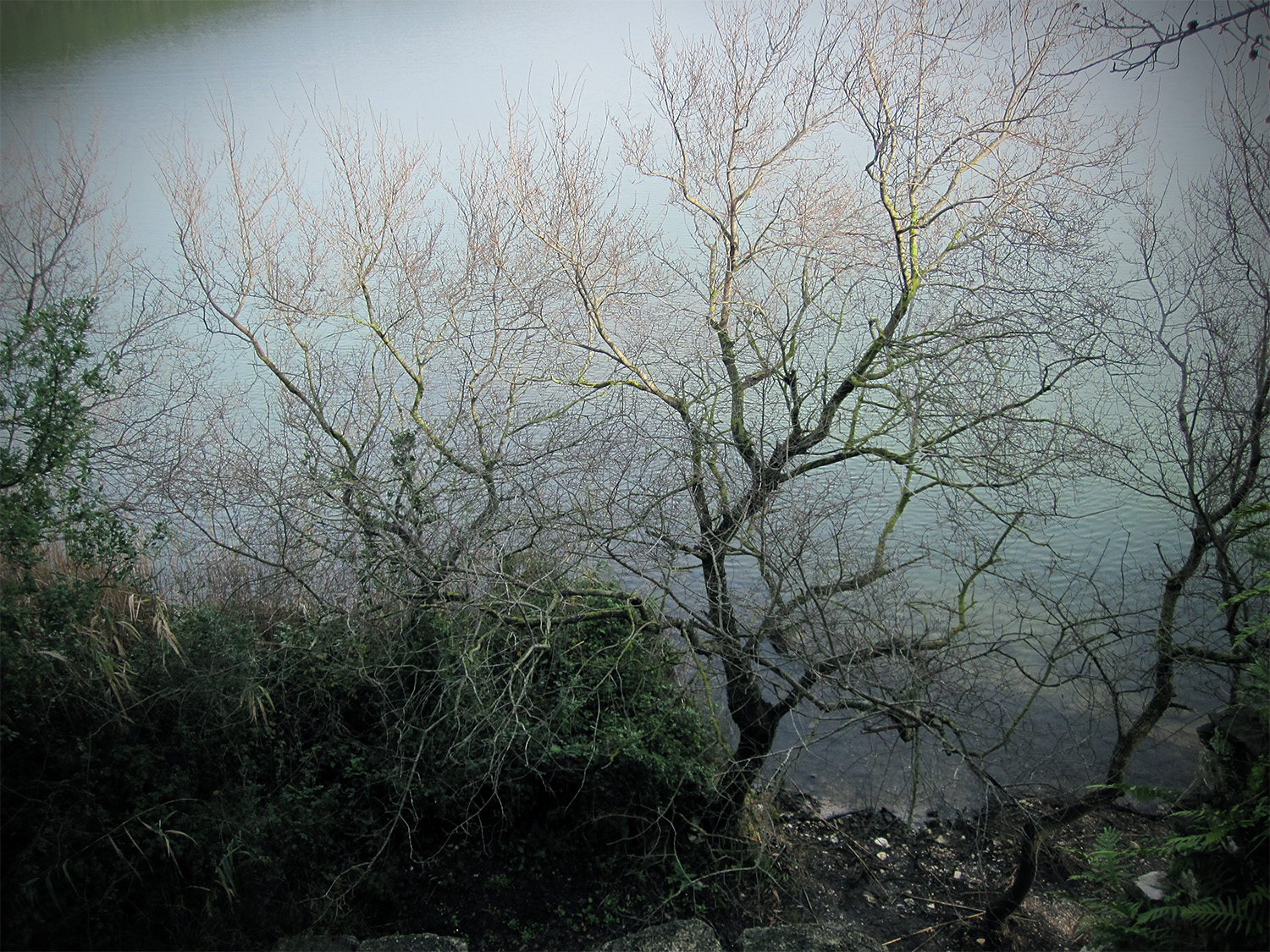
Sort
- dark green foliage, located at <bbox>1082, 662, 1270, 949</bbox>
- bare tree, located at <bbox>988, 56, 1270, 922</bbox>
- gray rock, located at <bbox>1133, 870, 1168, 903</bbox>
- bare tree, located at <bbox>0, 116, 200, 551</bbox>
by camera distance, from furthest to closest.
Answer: bare tree, located at <bbox>0, 116, 200, 551</bbox> → bare tree, located at <bbox>988, 56, 1270, 922</bbox> → gray rock, located at <bbox>1133, 870, 1168, 903</bbox> → dark green foliage, located at <bbox>1082, 662, 1270, 949</bbox>

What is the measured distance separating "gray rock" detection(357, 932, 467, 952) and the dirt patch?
5.03 ft

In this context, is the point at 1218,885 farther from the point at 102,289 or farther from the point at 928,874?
the point at 102,289

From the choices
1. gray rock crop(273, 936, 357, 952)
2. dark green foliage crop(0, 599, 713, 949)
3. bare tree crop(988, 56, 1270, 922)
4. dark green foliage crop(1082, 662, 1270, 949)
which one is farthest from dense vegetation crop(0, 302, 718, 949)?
dark green foliage crop(1082, 662, 1270, 949)

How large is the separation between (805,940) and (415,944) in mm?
1510

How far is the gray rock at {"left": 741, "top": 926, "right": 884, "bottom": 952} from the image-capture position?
A: 3074 millimetres

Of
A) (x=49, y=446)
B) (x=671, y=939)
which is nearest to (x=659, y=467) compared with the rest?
(x=671, y=939)

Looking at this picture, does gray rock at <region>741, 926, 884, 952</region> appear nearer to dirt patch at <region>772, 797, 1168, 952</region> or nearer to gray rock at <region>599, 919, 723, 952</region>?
gray rock at <region>599, 919, 723, 952</region>

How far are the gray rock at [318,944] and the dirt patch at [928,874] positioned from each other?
192 centimetres

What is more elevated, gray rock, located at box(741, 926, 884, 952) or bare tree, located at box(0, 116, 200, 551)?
bare tree, located at box(0, 116, 200, 551)

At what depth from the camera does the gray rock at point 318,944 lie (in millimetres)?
3197

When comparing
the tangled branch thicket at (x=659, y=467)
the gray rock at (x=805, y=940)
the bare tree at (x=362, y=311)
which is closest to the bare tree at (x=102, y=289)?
the tangled branch thicket at (x=659, y=467)

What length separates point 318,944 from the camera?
3250 millimetres

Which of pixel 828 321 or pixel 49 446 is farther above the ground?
pixel 828 321

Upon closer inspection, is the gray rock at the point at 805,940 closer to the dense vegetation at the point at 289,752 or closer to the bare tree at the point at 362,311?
the dense vegetation at the point at 289,752
